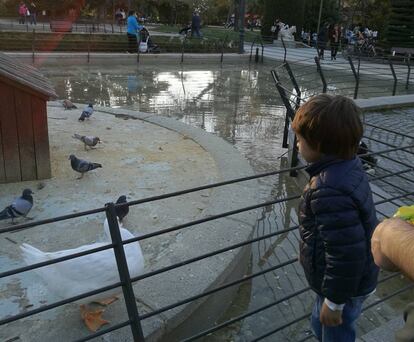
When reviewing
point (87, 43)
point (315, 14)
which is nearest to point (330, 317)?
point (87, 43)

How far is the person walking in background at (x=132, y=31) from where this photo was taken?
18505mm

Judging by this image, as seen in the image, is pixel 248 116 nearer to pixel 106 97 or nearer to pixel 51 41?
pixel 106 97

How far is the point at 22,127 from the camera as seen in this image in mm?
5262

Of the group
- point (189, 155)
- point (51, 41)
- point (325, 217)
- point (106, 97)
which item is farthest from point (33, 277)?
point (51, 41)

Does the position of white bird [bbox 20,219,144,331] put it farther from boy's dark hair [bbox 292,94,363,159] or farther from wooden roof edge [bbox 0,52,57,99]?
wooden roof edge [bbox 0,52,57,99]

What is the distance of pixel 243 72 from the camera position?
1798cm

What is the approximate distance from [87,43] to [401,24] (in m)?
14.3

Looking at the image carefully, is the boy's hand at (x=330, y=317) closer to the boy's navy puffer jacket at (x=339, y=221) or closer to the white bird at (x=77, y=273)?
the boy's navy puffer jacket at (x=339, y=221)

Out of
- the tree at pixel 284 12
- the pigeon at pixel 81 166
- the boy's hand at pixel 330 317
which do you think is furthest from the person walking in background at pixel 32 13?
the boy's hand at pixel 330 317

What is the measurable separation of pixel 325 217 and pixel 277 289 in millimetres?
2028

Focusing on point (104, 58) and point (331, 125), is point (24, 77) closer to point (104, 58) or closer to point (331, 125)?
point (331, 125)

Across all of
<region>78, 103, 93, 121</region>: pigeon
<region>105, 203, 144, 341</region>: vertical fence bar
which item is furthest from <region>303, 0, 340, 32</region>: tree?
<region>105, 203, 144, 341</region>: vertical fence bar

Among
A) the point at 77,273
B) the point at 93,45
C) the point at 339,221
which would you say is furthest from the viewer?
the point at 93,45

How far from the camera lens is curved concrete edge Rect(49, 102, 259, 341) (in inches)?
119
